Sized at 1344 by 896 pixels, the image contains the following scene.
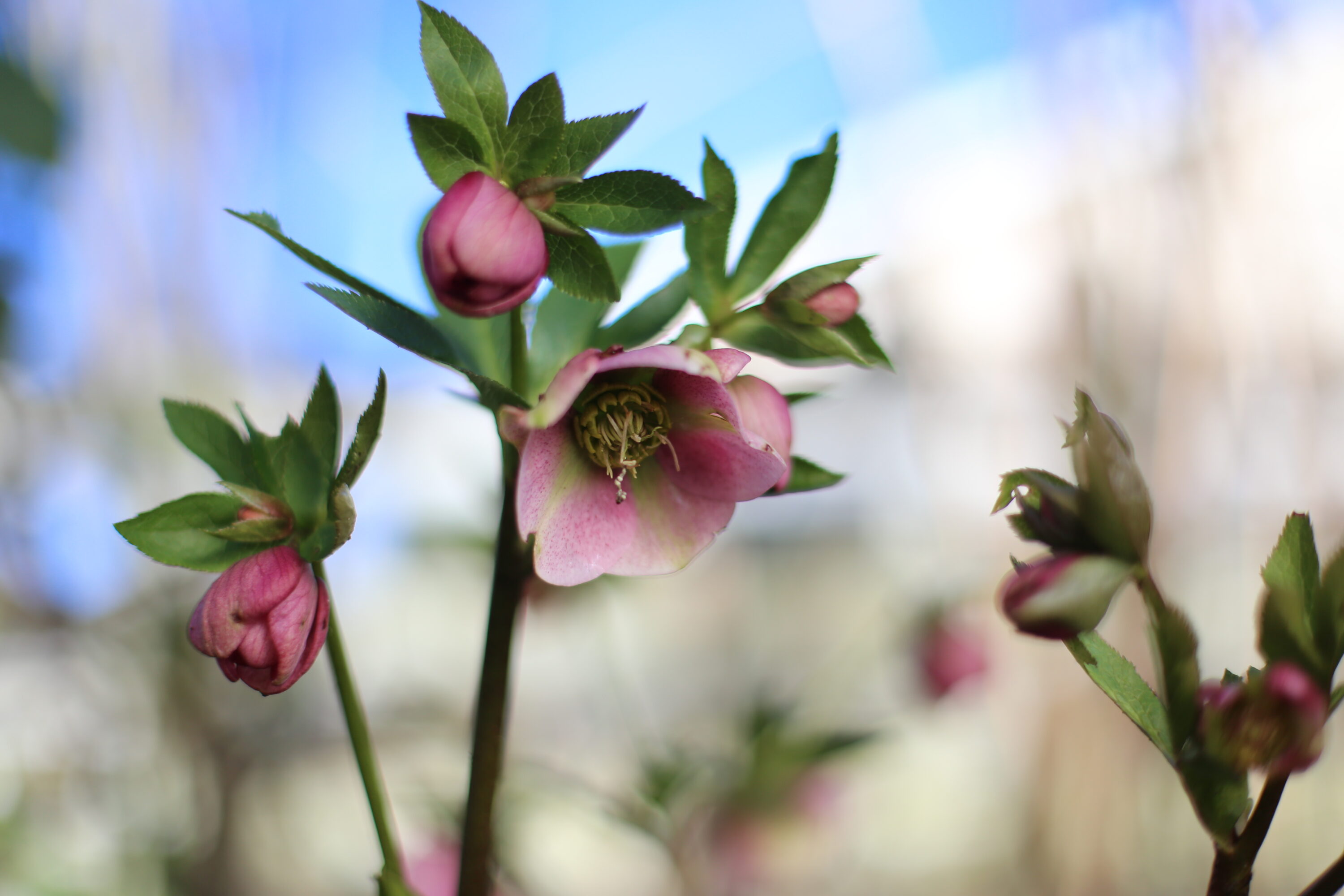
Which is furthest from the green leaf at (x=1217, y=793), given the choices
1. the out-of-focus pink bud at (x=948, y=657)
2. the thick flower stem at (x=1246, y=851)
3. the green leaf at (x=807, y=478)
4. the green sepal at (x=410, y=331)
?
the out-of-focus pink bud at (x=948, y=657)

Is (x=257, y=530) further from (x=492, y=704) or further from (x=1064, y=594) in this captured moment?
(x=1064, y=594)

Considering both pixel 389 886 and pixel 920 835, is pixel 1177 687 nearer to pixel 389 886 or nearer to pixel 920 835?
pixel 389 886

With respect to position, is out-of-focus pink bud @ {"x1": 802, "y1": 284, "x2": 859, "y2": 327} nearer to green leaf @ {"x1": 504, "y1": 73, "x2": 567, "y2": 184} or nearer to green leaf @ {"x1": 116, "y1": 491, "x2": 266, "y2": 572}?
green leaf @ {"x1": 504, "y1": 73, "x2": 567, "y2": 184}

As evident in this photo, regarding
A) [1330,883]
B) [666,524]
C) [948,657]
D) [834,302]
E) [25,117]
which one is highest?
[25,117]

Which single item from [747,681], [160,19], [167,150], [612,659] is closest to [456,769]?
[612,659]

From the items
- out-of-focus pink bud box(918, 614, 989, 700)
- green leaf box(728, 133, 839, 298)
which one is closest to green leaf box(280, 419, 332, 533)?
green leaf box(728, 133, 839, 298)

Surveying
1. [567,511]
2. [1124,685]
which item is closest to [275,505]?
[567,511]
